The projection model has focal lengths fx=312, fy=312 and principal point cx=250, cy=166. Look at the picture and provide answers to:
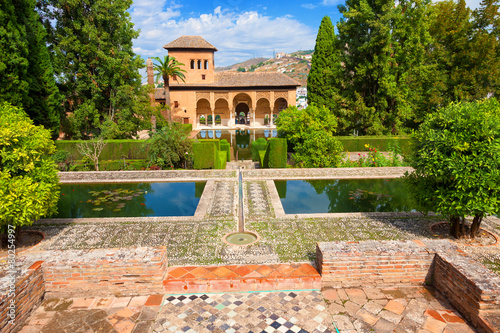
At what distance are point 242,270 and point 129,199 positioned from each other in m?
5.86

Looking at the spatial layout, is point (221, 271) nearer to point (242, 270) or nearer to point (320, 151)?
point (242, 270)

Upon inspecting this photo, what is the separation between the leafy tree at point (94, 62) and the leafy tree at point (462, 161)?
15.7m

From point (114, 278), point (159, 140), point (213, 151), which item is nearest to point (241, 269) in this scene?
point (114, 278)

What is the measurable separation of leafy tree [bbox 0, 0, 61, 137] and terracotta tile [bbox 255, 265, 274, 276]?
10.2 m

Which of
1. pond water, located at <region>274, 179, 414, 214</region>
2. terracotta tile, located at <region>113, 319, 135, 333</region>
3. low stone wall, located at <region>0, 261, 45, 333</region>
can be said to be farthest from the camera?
pond water, located at <region>274, 179, 414, 214</region>

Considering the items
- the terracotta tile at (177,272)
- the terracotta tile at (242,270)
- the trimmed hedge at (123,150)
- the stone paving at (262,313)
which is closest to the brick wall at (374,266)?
the stone paving at (262,313)

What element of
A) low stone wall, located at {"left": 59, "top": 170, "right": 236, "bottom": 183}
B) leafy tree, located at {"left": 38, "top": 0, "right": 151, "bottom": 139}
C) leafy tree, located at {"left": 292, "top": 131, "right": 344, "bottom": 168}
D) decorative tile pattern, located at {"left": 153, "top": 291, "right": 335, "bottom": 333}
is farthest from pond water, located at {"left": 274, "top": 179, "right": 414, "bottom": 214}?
leafy tree, located at {"left": 38, "top": 0, "right": 151, "bottom": 139}

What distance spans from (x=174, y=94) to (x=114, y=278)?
3103 cm

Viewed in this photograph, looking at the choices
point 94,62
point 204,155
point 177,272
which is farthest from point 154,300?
point 94,62

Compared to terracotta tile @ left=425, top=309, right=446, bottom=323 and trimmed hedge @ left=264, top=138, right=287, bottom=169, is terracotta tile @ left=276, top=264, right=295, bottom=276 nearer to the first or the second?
terracotta tile @ left=425, top=309, right=446, bottom=323

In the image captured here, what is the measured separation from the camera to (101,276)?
13.9 feet

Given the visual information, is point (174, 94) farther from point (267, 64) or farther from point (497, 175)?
point (267, 64)

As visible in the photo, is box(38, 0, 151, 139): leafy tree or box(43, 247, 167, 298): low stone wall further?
box(38, 0, 151, 139): leafy tree

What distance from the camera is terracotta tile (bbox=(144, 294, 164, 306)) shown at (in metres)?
4.07
